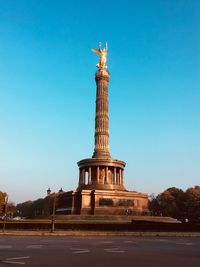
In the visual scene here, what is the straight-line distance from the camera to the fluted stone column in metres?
67.4

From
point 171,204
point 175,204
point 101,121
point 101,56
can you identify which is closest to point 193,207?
point 175,204

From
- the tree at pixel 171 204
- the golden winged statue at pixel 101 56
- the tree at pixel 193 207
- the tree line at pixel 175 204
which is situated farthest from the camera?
the tree at pixel 171 204

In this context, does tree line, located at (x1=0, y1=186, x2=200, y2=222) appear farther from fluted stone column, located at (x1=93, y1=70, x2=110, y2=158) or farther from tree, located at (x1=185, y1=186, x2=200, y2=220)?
fluted stone column, located at (x1=93, y1=70, x2=110, y2=158)

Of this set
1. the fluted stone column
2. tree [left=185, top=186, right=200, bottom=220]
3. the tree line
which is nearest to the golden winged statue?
the fluted stone column

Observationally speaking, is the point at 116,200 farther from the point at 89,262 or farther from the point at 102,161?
the point at 89,262

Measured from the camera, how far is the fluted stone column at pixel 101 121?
6738 centimetres

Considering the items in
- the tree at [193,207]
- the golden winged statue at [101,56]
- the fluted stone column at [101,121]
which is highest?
the golden winged statue at [101,56]

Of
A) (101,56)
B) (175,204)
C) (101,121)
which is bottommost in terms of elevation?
(175,204)

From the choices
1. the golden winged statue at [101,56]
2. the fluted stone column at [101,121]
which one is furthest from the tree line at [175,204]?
the golden winged statue at [101,56]

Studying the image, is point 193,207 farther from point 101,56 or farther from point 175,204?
point 101,56

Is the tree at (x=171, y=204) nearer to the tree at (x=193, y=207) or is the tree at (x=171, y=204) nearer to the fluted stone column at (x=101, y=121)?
the tree at (x=193, y=207)

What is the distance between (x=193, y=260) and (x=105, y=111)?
189 ft

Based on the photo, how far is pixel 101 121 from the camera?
225ft

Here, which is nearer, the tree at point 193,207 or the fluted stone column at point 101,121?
the fluted stone column at point 101,121
